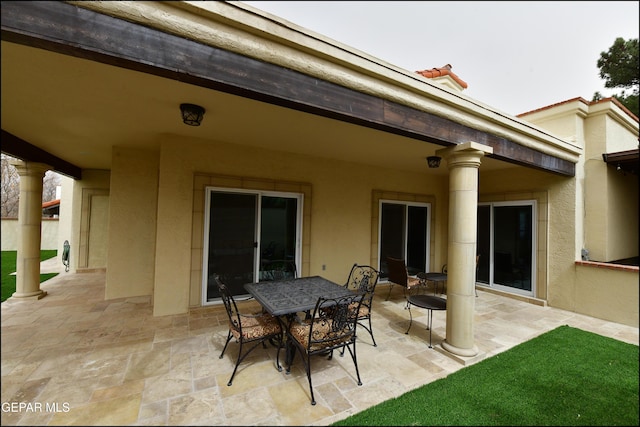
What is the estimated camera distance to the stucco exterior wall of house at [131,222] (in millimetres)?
4840

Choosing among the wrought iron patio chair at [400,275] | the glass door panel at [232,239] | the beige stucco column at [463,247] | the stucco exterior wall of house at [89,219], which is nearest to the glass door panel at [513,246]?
the wrought iron patio chair at [400,275]

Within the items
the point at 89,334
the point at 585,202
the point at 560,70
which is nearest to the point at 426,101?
the point at 560,70

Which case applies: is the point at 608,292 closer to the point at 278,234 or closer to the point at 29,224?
the point at 278,234

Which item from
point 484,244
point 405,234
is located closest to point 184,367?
point 405,234

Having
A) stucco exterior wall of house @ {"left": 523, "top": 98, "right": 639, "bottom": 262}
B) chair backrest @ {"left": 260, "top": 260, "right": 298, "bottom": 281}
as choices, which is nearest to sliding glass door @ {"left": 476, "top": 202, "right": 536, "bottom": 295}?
stucco exterior wall of house @ {"left": 523, "top": 98, "right": 639, "bottom": 262}

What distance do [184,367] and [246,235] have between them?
2273 millimetres

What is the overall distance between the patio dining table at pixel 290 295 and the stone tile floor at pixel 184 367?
21.4 inches

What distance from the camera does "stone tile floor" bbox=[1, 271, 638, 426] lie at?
1629 mm

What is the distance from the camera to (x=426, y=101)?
2721 mm

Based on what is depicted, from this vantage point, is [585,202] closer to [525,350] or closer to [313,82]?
[525,350]

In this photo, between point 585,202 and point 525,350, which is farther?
point 585,202

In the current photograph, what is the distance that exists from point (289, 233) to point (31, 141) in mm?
3769

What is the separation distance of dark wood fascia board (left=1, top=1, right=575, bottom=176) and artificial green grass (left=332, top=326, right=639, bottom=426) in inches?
86.5

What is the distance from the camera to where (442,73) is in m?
5.41
